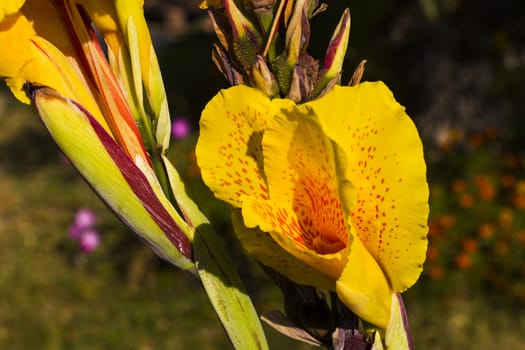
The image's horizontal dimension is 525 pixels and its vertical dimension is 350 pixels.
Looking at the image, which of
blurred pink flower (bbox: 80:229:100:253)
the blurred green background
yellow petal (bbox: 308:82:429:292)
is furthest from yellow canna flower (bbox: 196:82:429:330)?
blurred pink flower (bbox: 80:229:100:253)

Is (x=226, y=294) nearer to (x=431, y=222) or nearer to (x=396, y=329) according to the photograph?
(x=396, y=329)

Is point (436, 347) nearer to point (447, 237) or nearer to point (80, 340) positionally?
point (447, 237)

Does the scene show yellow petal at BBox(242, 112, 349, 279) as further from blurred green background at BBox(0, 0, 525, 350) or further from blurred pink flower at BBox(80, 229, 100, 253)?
blurred pink flower at BBox(80, 229, 100, 253)

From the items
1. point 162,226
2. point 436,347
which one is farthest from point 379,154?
point 436,347

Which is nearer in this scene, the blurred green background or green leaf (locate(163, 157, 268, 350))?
green leaf (locate(163, 157, 268, 350))

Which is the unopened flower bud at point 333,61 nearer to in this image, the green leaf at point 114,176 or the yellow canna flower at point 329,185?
the yellow canna flower at point 329,185

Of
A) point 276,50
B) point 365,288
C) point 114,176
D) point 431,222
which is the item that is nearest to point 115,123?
point 114,176
